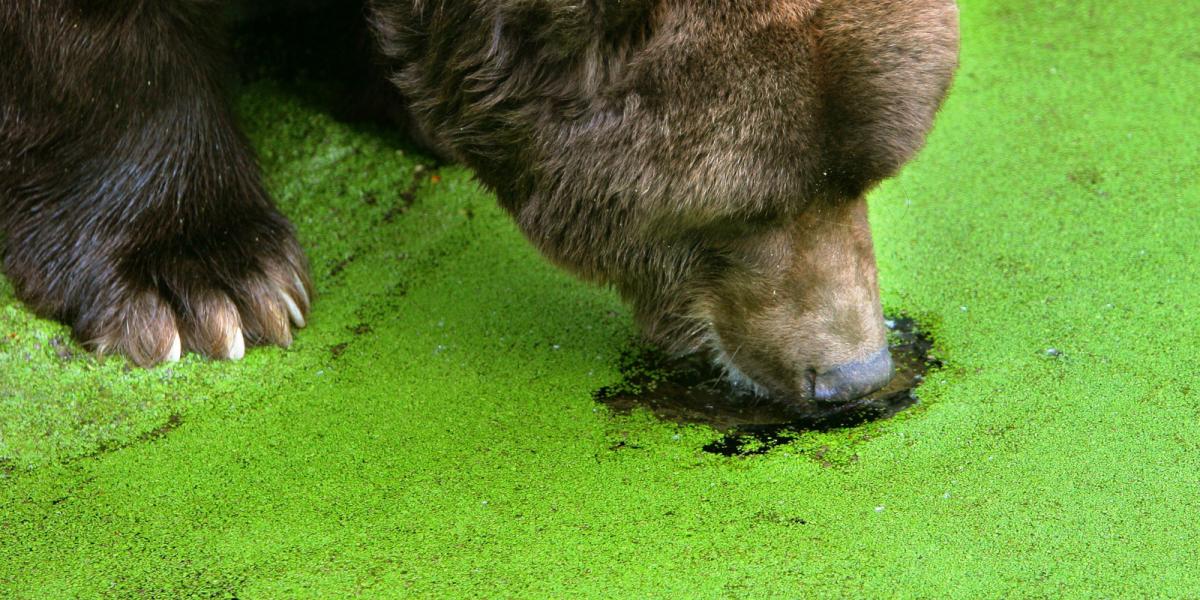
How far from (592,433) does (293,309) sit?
0.90m

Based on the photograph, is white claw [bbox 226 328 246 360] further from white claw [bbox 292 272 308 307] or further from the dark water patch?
the dark water patch

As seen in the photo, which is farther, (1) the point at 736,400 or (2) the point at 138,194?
(2) the point at 138,194

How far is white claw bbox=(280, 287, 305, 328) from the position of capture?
320 centimetres

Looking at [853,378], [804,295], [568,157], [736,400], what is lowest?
[736,400]

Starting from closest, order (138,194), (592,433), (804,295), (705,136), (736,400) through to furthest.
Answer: (705,136) → (804,295) → (592,433) → (736,400) → (138,194)

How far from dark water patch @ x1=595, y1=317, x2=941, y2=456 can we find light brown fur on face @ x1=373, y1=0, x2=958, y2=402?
8cm

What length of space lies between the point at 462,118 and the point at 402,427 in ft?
2.33

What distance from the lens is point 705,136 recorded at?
2.44 m

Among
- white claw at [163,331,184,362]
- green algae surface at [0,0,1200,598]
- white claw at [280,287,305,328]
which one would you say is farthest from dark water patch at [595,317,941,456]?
white claw at [163,331,184,362]

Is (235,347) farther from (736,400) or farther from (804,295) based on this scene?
(804,295)

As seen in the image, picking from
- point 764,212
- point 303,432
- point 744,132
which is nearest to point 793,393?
point 764,212

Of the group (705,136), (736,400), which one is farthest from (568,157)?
(736,400)

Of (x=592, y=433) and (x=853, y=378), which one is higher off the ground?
(x=853, y=378)


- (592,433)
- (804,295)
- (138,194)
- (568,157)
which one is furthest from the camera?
(138,194)
